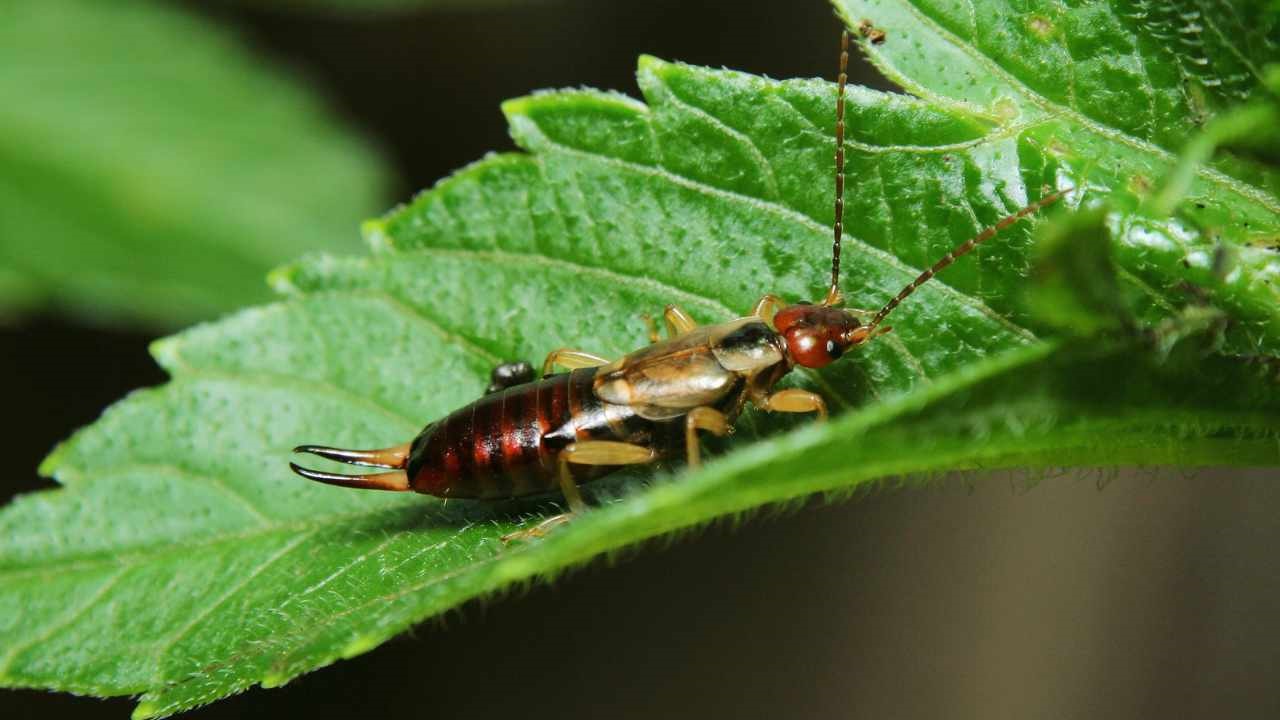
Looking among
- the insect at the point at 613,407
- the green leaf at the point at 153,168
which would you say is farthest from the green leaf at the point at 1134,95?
the green leaf at the point at 153,168

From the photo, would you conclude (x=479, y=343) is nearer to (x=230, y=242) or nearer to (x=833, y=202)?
(x=833, y=202)

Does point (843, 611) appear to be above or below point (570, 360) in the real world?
below

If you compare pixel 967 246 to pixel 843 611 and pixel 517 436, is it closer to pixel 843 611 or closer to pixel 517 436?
pixel 517 436

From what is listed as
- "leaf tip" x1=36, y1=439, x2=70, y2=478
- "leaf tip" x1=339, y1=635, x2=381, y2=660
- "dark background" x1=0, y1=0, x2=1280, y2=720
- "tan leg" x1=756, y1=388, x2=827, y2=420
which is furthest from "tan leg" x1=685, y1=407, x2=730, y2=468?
"dark background" x1=0, y1=0, x2=1280, y2=720

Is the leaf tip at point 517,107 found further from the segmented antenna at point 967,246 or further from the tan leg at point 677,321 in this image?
the segmented antenna at point 967,246

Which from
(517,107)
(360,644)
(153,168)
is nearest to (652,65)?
(517,107)
